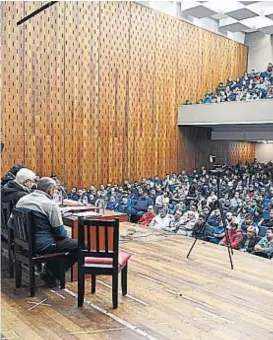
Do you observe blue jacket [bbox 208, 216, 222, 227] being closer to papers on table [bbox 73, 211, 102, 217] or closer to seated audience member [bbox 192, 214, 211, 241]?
seated audience member [bbox 192, 214, 211, 241]

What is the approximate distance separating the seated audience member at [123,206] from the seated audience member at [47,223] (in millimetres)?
5669

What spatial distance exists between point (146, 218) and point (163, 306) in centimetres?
497

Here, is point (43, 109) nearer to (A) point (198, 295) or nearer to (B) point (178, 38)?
(B) point (178, 38)

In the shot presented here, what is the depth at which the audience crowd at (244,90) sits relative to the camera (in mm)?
13891

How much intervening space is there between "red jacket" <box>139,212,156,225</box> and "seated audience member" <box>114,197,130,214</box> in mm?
946

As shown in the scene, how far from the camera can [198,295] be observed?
13.9 ft

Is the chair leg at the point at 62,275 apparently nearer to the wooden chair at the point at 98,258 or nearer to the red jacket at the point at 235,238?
the wooden chair at the point at 98,258

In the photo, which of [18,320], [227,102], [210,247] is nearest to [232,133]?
[227,102]

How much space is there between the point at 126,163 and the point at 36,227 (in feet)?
32.4

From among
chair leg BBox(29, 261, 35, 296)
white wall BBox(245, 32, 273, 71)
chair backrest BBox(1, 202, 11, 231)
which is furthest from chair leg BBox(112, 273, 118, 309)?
white wall BBox(245, 32, 273, 71)

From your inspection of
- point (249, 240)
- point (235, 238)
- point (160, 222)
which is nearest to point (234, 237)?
point (235, 238)

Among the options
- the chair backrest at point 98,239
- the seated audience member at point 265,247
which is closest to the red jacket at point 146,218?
the seated audience member at point 265,247

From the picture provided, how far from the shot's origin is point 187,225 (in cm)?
772

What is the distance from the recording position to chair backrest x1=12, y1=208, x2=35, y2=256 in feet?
13.0
